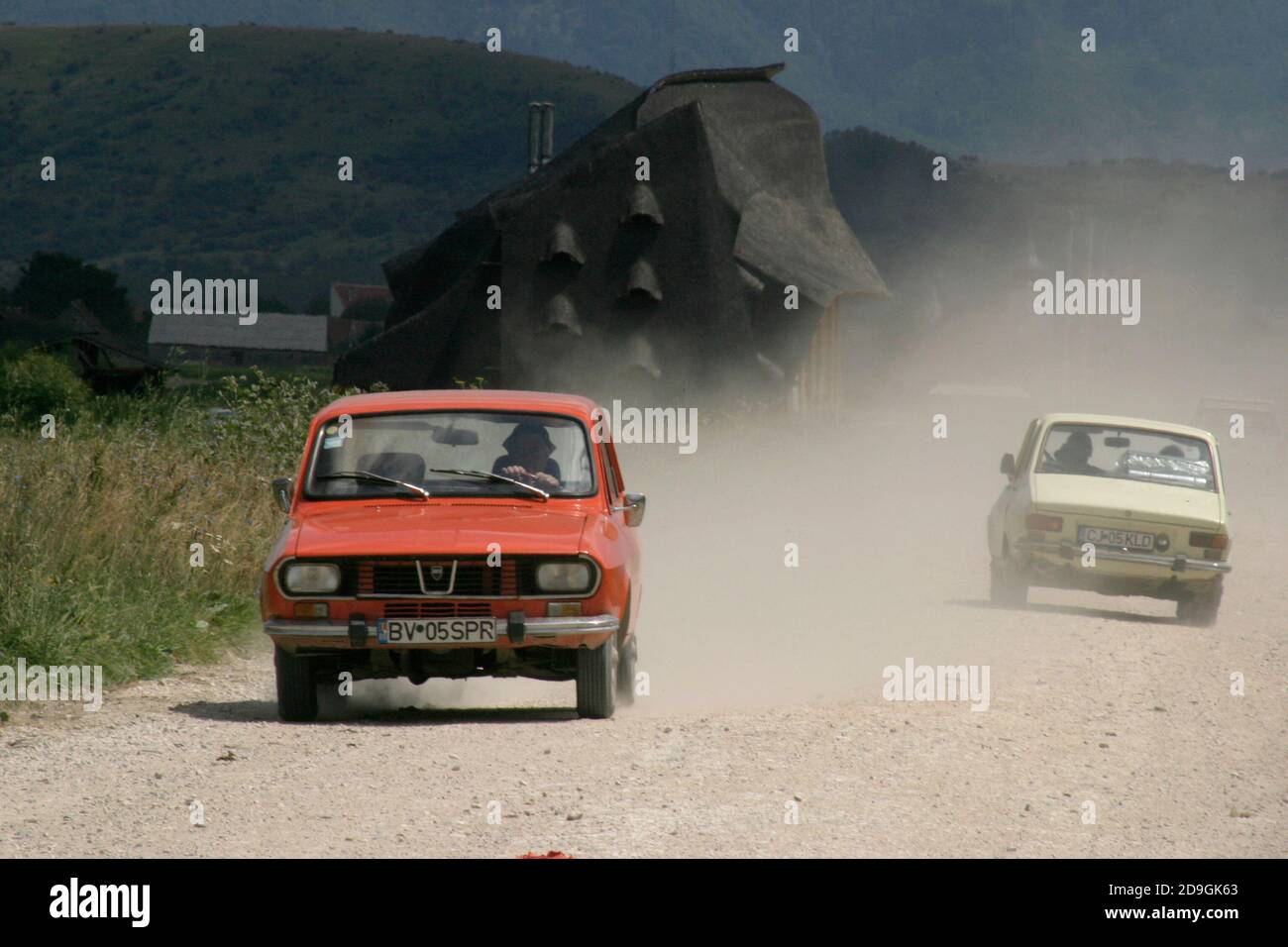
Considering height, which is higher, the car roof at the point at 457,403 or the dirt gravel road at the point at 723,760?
the car roof at the point at 457,403

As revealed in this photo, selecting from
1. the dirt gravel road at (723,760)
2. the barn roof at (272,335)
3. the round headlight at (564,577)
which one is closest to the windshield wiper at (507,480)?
the round headlight at (564,577)

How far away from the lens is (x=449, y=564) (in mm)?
9070

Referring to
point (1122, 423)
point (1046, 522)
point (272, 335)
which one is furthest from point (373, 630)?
point (272, 335)

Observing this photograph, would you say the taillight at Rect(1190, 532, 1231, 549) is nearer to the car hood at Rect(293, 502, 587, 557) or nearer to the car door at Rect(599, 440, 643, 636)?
the car door at Rect(599, 440, 643, 636)

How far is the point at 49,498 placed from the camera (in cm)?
1300

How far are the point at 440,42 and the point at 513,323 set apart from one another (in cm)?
15397

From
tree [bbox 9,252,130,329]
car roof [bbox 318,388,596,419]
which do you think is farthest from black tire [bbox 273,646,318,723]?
tree [bbox 9,252,130,329]

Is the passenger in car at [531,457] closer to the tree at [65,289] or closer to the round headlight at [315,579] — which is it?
the round headlight at [315,579]

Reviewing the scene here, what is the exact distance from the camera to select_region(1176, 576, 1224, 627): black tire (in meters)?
15.6

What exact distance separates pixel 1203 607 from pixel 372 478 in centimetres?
861

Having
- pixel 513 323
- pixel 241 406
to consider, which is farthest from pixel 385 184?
pixel 241 406

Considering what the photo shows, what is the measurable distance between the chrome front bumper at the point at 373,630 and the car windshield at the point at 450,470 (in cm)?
113

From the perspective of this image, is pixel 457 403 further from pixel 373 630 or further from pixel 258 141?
pixel 258 141

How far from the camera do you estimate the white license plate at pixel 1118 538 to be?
50.7 ft
